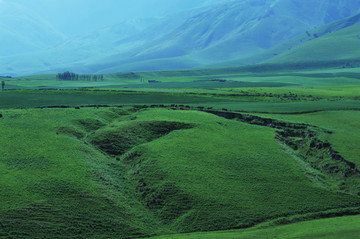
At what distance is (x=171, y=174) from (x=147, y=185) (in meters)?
4.28

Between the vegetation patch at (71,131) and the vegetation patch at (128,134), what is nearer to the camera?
the vegetation patch at (128,134)

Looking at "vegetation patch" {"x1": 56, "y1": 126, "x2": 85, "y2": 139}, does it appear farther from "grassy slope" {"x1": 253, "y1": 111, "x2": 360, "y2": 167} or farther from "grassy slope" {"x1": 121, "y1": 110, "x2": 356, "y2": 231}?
"grassy slope" {"x1": 253, "y1": 111, "x2": 360, "y2": 167}

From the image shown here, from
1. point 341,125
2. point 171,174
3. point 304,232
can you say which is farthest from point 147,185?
point 341,125

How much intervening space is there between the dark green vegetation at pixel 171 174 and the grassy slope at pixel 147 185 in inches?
6.4

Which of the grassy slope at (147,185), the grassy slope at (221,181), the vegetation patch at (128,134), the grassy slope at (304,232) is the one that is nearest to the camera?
the grassy slope at (304,232)

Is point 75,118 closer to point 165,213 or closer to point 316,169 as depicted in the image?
point 165,213

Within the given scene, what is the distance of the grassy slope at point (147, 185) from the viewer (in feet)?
189

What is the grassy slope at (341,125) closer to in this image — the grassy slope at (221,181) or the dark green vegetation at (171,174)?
the dark green vegetation at (171,174)

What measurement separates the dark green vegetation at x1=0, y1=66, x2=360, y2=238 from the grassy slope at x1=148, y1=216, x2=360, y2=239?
23 centimetres

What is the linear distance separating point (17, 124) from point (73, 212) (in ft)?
123

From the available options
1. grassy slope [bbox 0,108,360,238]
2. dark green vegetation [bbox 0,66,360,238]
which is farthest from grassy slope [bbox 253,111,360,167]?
grassy slope [bbox 0,108,360,238]

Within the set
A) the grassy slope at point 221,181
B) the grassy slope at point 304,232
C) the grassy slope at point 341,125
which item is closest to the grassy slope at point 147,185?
the grassy slope at point 221,181

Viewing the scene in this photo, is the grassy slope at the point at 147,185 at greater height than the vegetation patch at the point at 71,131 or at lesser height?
lesser

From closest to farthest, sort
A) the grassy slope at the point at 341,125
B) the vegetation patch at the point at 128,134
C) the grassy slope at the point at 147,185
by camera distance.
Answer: the grassy slope at the point at 147,185 < the grassy slope at the point at 341,125 < the vegetation patch at the point at 128,134
